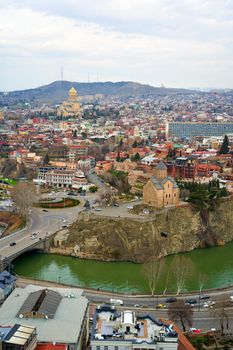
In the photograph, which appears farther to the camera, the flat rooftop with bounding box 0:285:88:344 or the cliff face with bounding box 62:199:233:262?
the cliff face with bounding box 62:199:233:262

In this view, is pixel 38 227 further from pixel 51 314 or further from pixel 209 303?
pixel 51 314

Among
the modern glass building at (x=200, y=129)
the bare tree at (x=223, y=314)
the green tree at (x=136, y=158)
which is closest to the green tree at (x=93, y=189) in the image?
the green tree at (x=136, y=158)

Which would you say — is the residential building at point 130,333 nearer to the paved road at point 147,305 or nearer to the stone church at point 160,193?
the paved road at point 147,305

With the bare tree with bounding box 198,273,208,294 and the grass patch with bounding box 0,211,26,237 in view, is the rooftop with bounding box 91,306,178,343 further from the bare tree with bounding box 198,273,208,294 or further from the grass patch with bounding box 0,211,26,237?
the grass patch with bounding box 0,211,26,237

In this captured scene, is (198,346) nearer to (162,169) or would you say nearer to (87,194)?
(162,169)

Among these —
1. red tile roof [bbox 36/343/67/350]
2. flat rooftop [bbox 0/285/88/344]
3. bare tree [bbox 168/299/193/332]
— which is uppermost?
red tile roof [bbox 36/343/67/350]

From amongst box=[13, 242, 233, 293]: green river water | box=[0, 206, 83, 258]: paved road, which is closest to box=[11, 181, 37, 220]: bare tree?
box=[0, 206, 83, 258]: paved road
